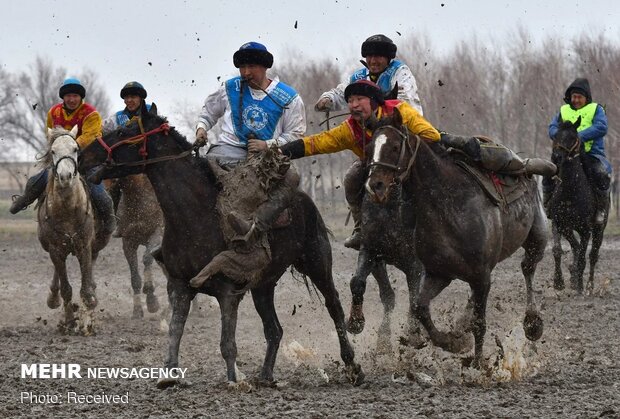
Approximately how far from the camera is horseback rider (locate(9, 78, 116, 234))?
1324 cm

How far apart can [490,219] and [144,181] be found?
5852 millimetres

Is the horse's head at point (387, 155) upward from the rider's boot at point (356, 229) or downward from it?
upward

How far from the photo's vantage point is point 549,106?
50312 millimetres

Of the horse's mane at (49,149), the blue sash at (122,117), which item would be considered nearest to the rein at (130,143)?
A: the horse's mane at (49,149)

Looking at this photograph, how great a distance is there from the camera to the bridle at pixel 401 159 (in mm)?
8720

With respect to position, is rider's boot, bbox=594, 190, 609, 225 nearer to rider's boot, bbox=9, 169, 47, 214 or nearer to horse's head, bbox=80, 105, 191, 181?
rider's boot, bbox=9, 169, 47, 214

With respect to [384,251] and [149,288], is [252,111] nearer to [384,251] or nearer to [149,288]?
[384,251]

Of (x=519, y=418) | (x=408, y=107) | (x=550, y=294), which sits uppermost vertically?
(x=408, y=107)

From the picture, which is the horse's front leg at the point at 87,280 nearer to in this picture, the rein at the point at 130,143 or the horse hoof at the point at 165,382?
the rein at the point at 130,143

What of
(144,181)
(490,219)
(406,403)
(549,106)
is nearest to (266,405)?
(406,403)

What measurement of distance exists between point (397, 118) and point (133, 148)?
2.10 m

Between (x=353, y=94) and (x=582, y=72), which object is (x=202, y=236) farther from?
(x=582, y=72)

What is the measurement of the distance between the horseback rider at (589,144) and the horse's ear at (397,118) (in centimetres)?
739

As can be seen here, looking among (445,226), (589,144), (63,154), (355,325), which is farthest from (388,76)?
(589,144)
